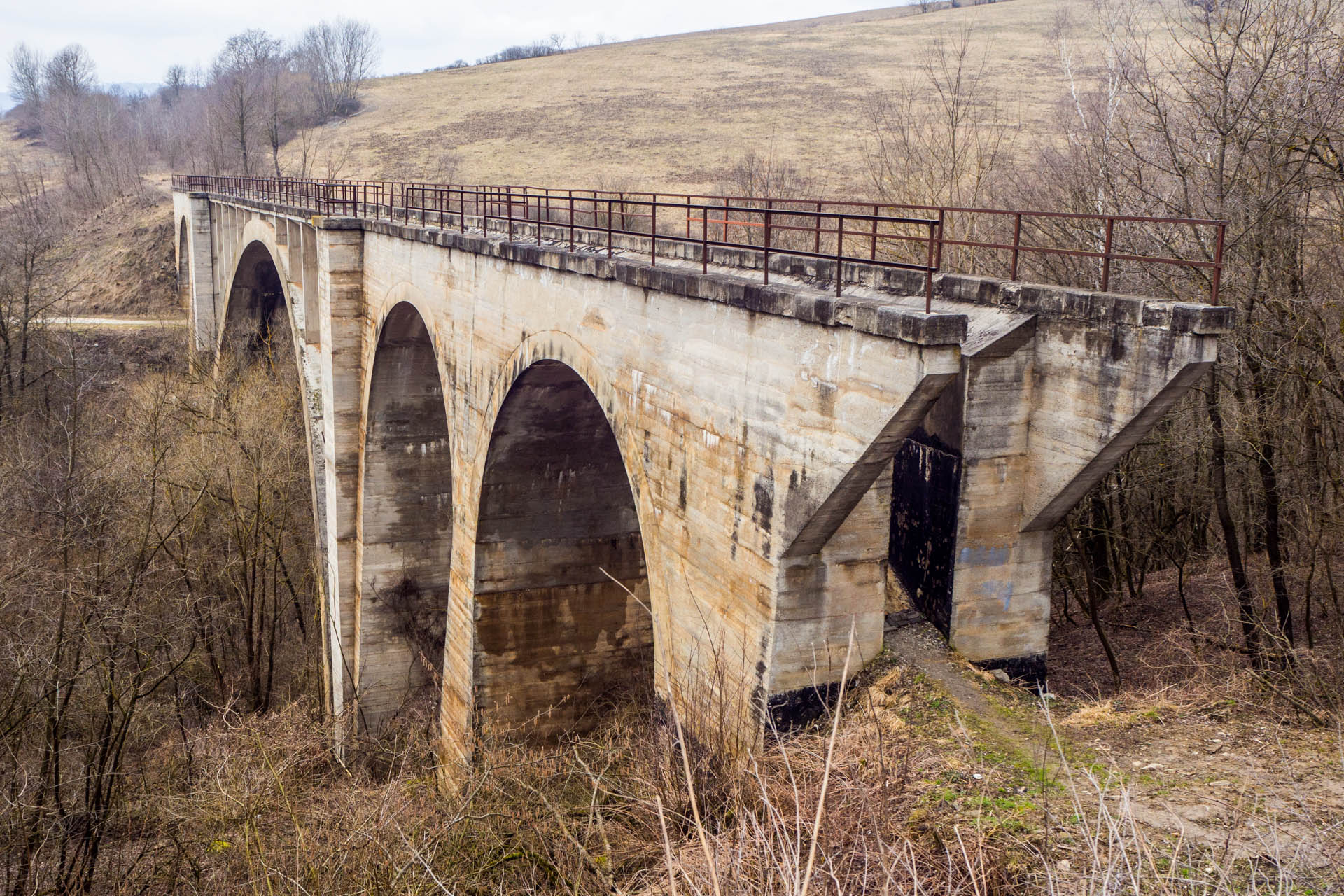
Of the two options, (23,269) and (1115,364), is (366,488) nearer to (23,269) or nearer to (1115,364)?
(1115,364)

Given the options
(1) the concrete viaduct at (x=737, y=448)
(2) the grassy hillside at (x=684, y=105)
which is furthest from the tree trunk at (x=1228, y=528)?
(2) the grassy hillside at (x=684, y=105)

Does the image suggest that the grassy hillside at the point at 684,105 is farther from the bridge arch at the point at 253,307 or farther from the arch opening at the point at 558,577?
the arch opening at the point at 558,577

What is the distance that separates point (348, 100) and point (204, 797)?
87172 mm

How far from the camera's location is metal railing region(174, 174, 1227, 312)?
8812mm

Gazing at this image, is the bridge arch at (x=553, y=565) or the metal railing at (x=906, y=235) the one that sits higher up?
the metal railing at (x=906, y=235)

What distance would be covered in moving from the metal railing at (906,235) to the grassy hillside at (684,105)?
21776 millimetres

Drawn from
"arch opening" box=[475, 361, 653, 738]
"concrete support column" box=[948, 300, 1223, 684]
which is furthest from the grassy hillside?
"concrete support column" box=[948, 300, 1223, 684]

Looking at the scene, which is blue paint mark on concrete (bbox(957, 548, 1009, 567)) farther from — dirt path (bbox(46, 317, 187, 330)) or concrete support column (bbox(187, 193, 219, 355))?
dirt path (bbox(46, 317, 187, 330))

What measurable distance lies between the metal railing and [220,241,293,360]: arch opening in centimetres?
1046

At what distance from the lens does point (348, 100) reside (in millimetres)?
88938

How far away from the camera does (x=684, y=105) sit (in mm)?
70000

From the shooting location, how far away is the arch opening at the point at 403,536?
2008cm

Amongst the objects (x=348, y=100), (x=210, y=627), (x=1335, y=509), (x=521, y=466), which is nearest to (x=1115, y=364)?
(x=1335, y=509)

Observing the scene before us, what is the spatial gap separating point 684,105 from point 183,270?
109 feet
